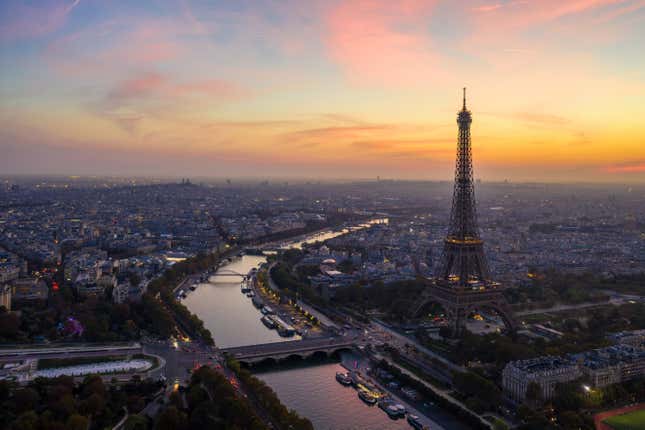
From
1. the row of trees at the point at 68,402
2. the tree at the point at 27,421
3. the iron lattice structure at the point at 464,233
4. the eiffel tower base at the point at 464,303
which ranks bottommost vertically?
the row of trees at the point at 68,402

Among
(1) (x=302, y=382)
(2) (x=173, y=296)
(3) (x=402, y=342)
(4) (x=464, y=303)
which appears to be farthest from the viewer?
(2) (x=173, y=296)

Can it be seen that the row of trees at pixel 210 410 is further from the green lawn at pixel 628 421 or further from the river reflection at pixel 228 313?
the green lawn at pixel 628 421

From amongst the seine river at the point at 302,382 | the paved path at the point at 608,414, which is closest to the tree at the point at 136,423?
the seine river at the point at 302,382

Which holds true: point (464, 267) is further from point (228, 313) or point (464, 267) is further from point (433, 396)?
point (228, 313)

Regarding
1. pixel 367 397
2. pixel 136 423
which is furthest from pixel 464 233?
pixel 136 423

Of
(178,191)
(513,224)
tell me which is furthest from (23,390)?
(178,191)

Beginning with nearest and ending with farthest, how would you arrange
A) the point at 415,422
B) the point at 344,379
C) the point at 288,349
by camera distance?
the point at 415,422
the point at 344,379
the point at 288,349

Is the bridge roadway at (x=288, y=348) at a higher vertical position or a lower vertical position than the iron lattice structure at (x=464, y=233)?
lower
